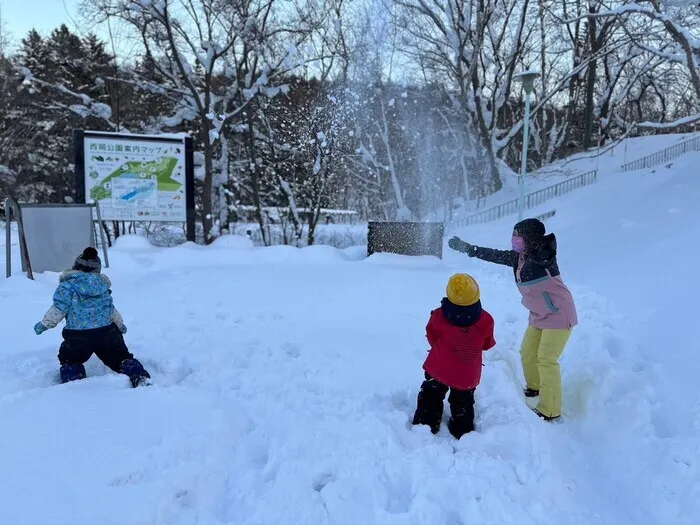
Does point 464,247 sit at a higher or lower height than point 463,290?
higher

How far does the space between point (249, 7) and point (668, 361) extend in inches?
539

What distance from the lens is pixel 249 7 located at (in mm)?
13633

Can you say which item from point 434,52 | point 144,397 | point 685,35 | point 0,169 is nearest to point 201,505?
point 144,397

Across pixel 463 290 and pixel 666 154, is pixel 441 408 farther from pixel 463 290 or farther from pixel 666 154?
pixel 666 154

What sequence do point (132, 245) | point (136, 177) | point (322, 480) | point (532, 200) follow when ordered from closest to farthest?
point (322, 480) < point (132, 245) < point (136, 177) < point (532, 200)

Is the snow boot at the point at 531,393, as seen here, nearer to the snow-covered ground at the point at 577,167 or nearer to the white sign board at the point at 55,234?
the white sign board at the point at 55,234

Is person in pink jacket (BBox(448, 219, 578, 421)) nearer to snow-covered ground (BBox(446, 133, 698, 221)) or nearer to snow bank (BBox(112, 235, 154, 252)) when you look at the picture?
snow bank (BBox(112, 235, 154, 252))

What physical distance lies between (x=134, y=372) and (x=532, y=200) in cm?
1808

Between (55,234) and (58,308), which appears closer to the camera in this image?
(58,308)

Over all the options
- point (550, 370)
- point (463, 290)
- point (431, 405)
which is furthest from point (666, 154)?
point (431, 405)

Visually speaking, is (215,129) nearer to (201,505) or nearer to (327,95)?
(327,95)

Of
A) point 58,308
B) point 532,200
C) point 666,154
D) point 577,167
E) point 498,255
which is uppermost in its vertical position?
point 666,154

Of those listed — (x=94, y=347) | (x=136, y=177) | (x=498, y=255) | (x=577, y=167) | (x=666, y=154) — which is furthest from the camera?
(x=577, y=167)

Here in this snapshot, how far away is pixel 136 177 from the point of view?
436 inches
